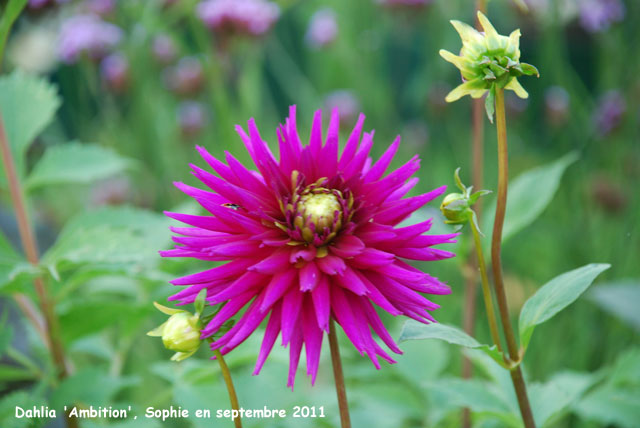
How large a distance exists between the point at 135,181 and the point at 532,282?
46.4 inches

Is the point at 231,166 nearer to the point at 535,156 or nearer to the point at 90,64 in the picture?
the point at 90,64

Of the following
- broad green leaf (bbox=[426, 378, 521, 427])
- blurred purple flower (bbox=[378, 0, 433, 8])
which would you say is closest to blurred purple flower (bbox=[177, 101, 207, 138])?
blurred purple flower (bbox=[378, 0, 433, 8])

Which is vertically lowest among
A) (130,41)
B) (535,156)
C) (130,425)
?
(130,425)

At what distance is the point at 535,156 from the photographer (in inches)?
79.7

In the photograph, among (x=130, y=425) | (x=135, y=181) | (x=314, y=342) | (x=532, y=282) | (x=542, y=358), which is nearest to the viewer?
(x=314, y=342)

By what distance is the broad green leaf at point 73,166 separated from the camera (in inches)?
32.4

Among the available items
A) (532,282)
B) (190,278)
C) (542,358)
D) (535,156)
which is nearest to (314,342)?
(190,278)

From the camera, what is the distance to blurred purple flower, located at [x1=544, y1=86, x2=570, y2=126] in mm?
1560

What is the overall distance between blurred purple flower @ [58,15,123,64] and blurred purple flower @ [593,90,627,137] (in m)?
1.24

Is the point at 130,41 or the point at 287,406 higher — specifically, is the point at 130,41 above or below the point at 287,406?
above

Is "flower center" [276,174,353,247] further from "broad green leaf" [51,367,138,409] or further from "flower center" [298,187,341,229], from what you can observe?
"broad green leaf" [51,367,138,409]

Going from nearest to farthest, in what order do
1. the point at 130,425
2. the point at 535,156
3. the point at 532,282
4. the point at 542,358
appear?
the point at 130,425, the point at 542,358, the point at 532,282, the point at 535,156

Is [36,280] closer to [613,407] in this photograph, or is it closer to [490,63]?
[490,63]

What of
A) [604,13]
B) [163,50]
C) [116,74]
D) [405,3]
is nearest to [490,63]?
[604,13]
